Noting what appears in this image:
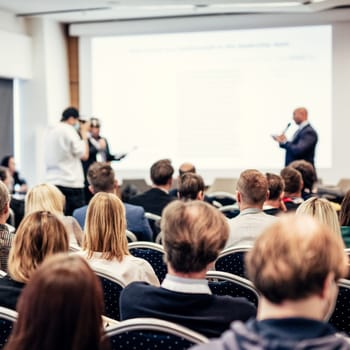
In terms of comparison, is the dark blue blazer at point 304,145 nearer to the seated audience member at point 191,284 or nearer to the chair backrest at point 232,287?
the chair backrest at point 232,287

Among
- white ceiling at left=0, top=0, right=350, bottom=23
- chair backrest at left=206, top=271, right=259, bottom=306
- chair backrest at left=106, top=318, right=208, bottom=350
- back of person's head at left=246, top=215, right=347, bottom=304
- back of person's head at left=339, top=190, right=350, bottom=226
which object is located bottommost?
chair backrest at left=206, top=271, right=259, bottom=306

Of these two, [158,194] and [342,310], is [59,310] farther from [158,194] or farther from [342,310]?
[158,194]

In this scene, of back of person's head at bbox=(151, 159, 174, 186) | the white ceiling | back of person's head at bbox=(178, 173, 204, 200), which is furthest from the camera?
the white ceiling

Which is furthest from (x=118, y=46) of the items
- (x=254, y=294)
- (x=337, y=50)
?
(x=254, y=294)

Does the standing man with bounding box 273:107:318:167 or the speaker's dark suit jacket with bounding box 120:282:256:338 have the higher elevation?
the standing man with bounding box 273:107:318:167

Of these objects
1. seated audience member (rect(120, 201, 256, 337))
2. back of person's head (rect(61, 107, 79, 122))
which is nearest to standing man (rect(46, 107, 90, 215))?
back of person's head (rect(61, 107, 79, 122))

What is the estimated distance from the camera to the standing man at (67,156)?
6.90m

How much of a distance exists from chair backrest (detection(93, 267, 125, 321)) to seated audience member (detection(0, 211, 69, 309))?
405 mm

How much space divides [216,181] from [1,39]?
3.17 metres

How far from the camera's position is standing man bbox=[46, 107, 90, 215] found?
22.6 ft

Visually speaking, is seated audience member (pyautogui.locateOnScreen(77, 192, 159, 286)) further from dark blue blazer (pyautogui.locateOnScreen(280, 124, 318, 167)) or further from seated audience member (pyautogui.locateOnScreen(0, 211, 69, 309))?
dark blue blazer (pyautogui.locateOnScreen(280, 124, 318, 167))

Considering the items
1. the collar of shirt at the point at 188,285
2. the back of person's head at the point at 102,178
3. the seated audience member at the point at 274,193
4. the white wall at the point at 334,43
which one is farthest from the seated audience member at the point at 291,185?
the white wall at the point at 334,43

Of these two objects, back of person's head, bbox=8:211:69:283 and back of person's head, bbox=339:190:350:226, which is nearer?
back of person's head, bbox=8:211:69:283

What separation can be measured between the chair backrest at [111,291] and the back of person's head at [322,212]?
3.16 feet
